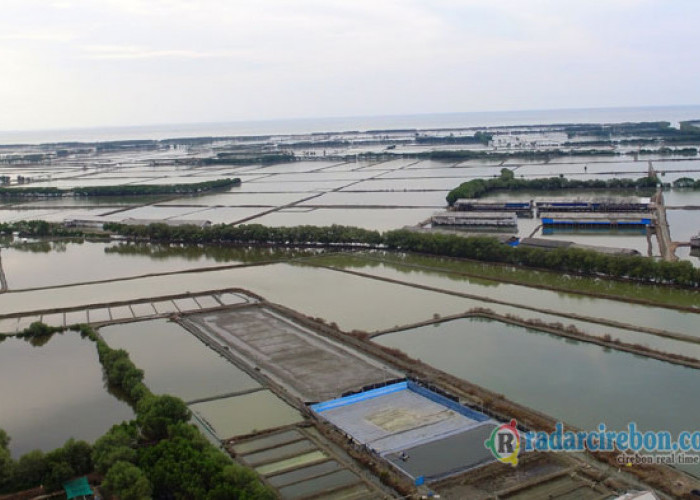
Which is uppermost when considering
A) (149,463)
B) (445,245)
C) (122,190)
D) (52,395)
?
(122,190)

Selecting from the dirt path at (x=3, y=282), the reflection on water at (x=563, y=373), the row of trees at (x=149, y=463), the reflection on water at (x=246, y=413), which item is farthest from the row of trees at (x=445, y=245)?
the row of trees at (x=149, y=463)

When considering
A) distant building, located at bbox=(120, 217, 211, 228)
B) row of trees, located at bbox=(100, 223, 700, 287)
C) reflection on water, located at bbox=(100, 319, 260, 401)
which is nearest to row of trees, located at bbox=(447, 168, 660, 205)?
row of trees, located at bbox=(100, 223, 700, 287)

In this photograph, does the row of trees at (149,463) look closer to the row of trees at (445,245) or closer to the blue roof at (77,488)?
the blue roof at (77,488)

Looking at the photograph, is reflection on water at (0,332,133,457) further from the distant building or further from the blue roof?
the distant building

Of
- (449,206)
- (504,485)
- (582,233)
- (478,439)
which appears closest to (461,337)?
(478,439)

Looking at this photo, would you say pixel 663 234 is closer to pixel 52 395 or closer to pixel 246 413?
pixel 246 413

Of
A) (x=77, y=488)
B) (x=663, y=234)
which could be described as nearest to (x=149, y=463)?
(x=77, y=488)
